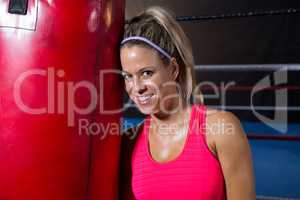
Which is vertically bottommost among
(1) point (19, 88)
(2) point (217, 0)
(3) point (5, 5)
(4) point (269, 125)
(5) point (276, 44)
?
(4) point (269, 125)

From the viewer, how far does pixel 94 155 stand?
67 cm

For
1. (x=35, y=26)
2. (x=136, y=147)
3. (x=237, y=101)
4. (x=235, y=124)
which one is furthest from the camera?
(x=237, y=101)

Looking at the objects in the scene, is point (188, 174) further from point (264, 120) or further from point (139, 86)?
point (264, 120)

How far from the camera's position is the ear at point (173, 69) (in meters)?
0.77

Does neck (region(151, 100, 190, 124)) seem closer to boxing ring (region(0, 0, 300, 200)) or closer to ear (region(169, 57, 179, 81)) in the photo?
ear (region(169, 57, 179, 81))

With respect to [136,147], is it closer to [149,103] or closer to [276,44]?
[149,103]

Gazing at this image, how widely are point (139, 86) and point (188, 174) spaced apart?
7.7 inches

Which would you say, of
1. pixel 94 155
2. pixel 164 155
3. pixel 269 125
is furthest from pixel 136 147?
pixel 269 125

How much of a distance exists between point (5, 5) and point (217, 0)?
354 cm

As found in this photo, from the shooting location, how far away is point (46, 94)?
2.06ft

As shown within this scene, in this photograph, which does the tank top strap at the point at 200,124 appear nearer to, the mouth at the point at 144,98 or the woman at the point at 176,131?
the woman at the point at 176,131

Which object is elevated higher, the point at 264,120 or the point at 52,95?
the point at 52,95

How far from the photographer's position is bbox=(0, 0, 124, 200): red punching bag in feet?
2.01

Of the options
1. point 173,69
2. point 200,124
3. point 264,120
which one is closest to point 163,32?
point 173,69
